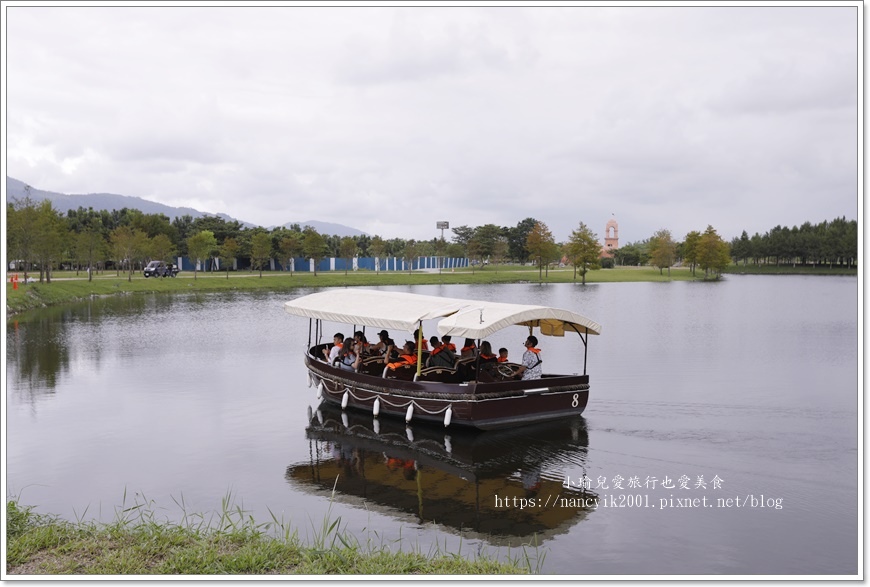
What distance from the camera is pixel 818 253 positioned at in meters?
120

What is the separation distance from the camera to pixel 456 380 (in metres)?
19.7

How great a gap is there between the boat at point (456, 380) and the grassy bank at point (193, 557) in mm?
7491

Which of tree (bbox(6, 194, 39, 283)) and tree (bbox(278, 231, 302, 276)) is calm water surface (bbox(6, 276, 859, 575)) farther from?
tree (bbox(278, 231, 302, 276))

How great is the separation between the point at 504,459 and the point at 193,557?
8.49 metres

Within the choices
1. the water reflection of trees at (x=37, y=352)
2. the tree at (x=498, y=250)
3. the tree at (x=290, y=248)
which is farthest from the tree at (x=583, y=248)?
the water reflection of trees at (x=37, y=352)

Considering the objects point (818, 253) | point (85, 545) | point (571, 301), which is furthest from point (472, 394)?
point (818, 253)

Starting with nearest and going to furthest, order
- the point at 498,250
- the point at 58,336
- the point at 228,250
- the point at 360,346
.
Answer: the point at 360,346, the point at 58,336, the point at 228,250, the point at 498,250

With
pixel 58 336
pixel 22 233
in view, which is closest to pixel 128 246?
pixel 22 233

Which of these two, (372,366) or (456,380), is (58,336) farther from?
(456,380)

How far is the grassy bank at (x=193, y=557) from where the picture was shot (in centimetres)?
896

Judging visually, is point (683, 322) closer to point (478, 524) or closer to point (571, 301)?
point (571, 301)

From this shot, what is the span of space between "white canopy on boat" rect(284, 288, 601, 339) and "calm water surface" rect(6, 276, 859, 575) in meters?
2.75

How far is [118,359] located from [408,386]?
18117 mm

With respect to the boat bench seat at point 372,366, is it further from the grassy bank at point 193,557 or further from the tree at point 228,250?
the tree at point 228,250
